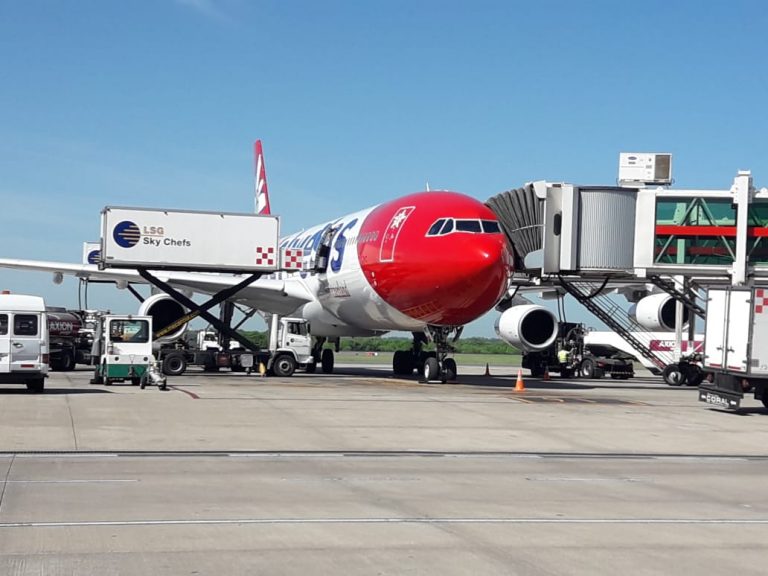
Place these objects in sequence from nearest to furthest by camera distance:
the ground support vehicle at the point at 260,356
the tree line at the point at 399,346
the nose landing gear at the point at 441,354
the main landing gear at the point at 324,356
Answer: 1. the nose landing gear at the point at 441,354
2. the ground support vehicle at the point at 260,356
3. the main landing gear at the point at 324,356
4. the tree line at the point at 399,346

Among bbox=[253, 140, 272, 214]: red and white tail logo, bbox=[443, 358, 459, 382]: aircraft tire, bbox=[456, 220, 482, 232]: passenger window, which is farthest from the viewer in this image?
bbox=[253, 140, 272, 214]: red and white tail logo

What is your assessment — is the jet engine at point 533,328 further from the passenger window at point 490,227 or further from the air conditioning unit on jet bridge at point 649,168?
the passenger window at point 490,227

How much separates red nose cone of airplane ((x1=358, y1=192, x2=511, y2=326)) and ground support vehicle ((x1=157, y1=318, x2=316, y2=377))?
5.66 meters

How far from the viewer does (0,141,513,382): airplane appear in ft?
84.1

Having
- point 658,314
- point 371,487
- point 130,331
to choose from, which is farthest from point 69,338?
point 371,487

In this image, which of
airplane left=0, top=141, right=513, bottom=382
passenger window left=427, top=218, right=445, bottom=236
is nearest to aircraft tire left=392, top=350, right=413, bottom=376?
airplane left=0, top=141, right=513, bottom=382

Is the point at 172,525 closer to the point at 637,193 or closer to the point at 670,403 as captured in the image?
the point at 670,403


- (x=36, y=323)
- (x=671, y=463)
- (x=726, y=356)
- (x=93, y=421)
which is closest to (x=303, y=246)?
(x=36, y=323)

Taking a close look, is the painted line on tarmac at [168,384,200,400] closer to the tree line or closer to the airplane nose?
the airplane nose

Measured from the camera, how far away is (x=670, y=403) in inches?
970

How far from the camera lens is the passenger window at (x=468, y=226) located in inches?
1021

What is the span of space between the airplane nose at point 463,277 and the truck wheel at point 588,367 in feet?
55.9

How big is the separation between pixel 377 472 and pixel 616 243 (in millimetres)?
19496

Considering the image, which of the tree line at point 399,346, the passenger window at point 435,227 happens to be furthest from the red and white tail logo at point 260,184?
the tree line at point 399,346
